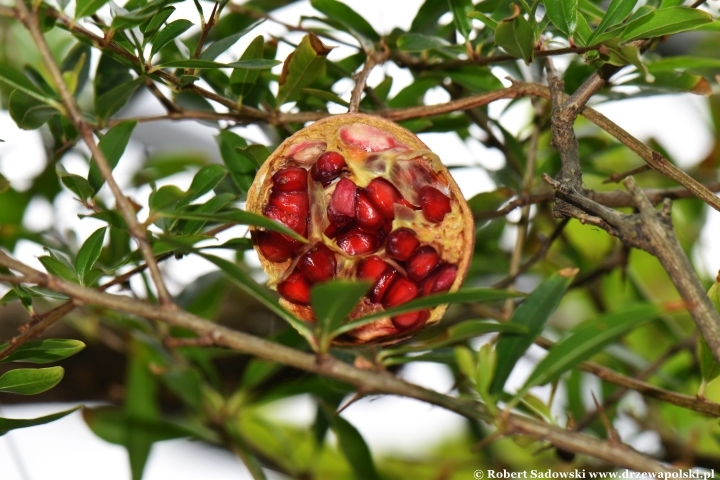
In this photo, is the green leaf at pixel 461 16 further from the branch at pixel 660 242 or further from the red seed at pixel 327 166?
the branch at pixel 660 242

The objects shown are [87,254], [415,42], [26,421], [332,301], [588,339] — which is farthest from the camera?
[415,42]

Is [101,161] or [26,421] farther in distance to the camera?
[26,421]

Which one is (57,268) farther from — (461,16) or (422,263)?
(461,16)

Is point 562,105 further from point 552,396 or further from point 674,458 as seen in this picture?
point 674,458

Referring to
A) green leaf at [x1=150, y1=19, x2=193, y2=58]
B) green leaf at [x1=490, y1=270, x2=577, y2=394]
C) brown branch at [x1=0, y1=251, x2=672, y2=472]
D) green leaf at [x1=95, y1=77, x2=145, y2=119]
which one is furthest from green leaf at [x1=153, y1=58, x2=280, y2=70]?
green leaf at [x1=490, y1=270, x2=577, y2=394]

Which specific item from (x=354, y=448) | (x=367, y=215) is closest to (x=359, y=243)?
(x=367, y=215)

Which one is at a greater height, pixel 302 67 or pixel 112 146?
pixel 302 67

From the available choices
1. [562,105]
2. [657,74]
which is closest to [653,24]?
[562,105]

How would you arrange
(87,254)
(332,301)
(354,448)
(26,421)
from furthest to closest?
(354,448) < (87,254) < (26,421) < (332,301)
